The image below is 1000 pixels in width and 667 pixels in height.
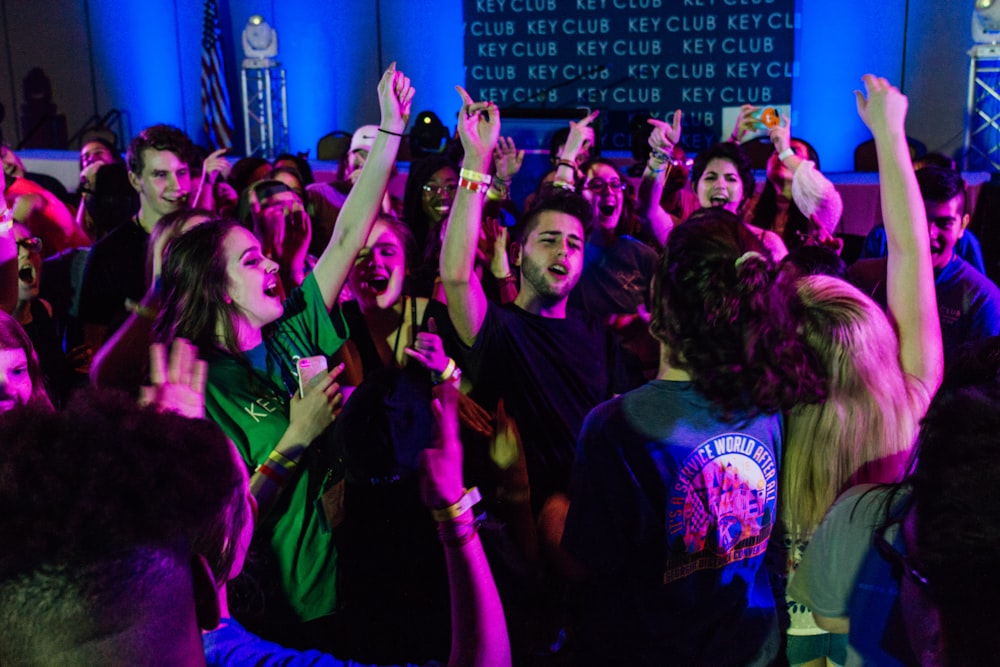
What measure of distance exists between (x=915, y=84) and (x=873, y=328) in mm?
7954

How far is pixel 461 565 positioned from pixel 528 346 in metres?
1.35

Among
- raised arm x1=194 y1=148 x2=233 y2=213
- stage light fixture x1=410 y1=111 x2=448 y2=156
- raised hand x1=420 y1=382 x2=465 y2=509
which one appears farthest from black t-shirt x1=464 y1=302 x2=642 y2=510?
stage light fixture x1=410 y1=111 x2=448 y2=156

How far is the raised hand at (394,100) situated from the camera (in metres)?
2.44

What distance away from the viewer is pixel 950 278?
297 cm

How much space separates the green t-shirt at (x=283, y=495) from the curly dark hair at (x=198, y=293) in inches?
3.1

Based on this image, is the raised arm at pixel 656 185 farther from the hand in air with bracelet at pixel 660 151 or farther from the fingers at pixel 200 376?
the fingers at pixel 200 376

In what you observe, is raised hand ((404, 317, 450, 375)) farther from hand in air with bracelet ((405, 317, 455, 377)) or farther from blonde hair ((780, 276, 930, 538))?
blonde hair ((780, 276, 930, 538))

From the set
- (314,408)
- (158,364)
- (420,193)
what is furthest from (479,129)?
(420,193)

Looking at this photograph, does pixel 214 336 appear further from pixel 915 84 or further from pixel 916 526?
pixel 915 84

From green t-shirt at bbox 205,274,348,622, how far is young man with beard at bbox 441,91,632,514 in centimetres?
58

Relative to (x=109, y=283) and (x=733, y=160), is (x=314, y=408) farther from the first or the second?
(x=733, y=160)

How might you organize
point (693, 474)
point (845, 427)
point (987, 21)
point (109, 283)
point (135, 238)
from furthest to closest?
1. point (987, 21)
2. point (135, 238)
3. point (109, 283)
4. point (845, 427)
5. point (693, 474)

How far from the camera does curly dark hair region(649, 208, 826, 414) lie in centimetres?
154

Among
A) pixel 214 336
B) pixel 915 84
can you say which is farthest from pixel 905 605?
pixel 915 84
